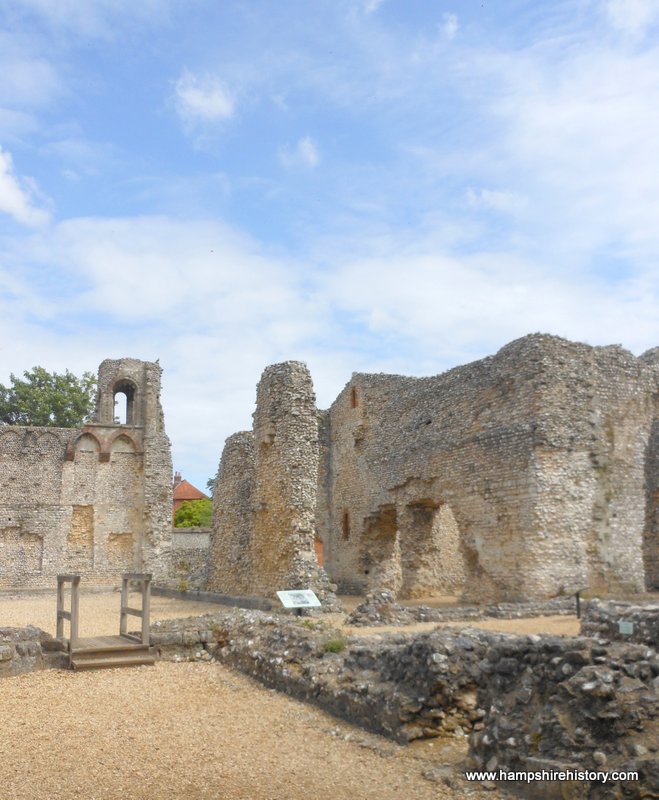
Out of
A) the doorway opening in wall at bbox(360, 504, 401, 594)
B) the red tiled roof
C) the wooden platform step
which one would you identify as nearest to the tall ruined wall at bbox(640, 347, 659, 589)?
the doorway opening in wall at bbox(360, 504, 401, 594)

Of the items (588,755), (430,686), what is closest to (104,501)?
(430,686)

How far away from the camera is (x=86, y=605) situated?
1953 centimetres

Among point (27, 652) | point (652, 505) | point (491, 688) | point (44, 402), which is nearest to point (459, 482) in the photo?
point (652, 505)

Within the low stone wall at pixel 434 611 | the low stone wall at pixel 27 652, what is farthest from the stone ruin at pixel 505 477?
the low stone wall at pixel 27 652

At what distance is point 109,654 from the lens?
953 cm

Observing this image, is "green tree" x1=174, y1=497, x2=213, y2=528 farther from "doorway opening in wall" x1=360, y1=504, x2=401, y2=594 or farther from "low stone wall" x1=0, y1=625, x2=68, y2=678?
"low stone wall" x1=0, y1=625, x2=68, y2=678

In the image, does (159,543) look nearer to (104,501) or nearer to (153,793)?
(104,501)

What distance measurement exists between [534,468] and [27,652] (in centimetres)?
1028

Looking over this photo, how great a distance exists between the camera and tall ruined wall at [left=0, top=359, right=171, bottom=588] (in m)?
26.3

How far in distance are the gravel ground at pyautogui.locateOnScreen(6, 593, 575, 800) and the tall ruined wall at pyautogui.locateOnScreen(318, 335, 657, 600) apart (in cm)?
898

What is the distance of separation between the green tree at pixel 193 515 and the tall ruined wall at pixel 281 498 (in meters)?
23.8

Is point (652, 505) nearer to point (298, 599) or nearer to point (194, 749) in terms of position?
point (298, 599)

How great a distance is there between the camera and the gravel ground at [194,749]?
4902 mm

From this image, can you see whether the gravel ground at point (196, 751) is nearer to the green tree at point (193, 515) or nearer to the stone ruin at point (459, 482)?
the stone ruin at point (459, 482)
